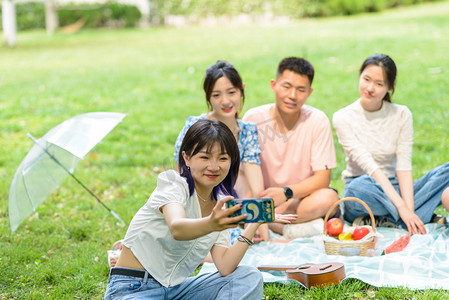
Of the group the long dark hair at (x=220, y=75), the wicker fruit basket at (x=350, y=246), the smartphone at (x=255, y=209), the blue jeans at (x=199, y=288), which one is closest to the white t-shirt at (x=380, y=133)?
the wicker fruit basket at (x=350, y=246)

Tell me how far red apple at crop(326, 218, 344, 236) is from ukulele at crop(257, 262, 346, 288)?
1.96 ft

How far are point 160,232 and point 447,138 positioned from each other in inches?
196

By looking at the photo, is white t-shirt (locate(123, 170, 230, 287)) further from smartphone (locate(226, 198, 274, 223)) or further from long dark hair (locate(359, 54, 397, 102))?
long dark hair (locate(359, 54, 397, 102))

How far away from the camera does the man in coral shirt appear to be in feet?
14.5

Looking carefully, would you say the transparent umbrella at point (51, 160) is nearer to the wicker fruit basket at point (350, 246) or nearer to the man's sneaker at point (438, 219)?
the wicker fruit basket at point (350, 246)

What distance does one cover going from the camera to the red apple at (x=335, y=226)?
4055 mm

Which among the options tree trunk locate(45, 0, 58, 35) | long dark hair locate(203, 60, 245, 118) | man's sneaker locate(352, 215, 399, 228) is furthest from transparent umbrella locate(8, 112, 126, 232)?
tree trunk locate(45, 0, 58, 35)

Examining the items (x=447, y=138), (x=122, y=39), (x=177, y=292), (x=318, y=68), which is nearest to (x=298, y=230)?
(x=177, y=292)

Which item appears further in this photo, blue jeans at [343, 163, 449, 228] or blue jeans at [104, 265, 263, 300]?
blue jeans at [343, 163, 449, 228]

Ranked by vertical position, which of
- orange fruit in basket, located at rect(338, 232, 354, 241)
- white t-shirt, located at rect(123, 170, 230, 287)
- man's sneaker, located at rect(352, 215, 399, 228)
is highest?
white t-shirt, located at rect(123, 170, 230, 287)

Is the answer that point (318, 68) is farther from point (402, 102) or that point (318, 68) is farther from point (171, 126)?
point (171, 126)

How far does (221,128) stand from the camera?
2674 millimetres

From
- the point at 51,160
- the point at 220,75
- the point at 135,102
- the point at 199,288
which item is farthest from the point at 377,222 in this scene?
the point at 135,102

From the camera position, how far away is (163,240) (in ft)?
8.99
